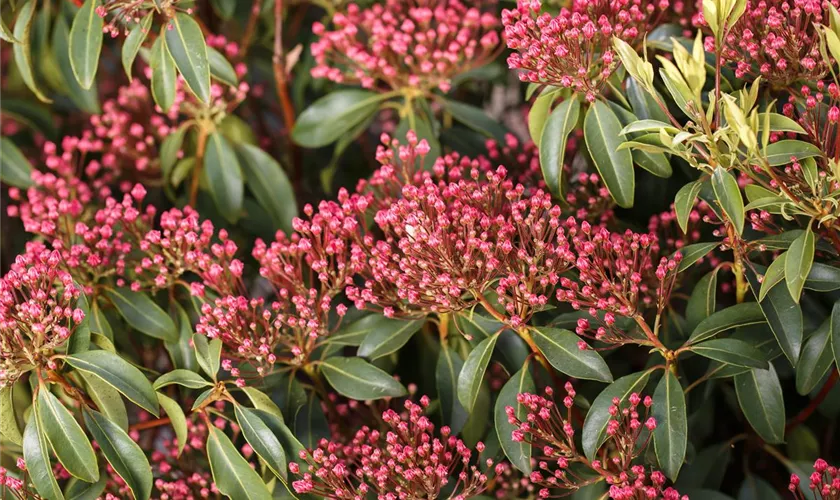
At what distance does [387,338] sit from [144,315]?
0.97ft

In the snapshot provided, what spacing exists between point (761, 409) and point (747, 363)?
115 mm

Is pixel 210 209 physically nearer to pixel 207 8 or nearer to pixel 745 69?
pixel 207 8

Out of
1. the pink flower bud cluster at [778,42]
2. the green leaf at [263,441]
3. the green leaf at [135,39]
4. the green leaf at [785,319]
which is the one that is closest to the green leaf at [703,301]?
the green leaf at [785,319]

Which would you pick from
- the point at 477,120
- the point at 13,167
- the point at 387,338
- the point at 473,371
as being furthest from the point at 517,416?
the point at 13,167

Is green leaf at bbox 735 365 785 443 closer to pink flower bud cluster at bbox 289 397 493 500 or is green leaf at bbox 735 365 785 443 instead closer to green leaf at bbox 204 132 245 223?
pink flower bud cluster at bbox 289 397 493 500

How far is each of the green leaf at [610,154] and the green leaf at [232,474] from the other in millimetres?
477

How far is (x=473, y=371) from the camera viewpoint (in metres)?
0.93

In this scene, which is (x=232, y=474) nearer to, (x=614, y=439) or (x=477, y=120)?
(x=614, y=439)

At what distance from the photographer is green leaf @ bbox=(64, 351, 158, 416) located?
2.96 feet

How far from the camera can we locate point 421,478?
89 cm

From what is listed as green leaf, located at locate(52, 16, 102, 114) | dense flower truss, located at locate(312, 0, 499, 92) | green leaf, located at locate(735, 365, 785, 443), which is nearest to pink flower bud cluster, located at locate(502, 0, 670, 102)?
dense flower truss, located at locate(312, 0, 499, 92)

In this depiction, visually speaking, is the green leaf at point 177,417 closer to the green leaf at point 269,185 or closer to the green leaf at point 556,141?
the green leaf at point 269,185

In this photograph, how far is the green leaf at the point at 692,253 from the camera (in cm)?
91

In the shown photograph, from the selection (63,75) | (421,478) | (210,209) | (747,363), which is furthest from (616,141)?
(63,75)
